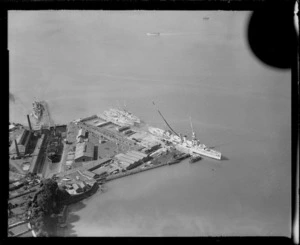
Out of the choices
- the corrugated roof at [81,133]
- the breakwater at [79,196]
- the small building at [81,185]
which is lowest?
the breakwater at [79,196]

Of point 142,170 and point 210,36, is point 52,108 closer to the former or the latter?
point 142,170

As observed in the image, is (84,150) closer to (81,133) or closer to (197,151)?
(81,133)

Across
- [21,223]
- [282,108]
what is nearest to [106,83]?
[21,223]

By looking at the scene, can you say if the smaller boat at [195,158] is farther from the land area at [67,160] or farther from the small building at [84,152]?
the small building at [84,152]

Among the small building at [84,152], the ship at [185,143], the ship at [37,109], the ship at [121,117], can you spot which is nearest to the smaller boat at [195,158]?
the ship at [185,143]

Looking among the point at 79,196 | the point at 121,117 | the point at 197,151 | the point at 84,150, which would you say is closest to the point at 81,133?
the point at 84,150

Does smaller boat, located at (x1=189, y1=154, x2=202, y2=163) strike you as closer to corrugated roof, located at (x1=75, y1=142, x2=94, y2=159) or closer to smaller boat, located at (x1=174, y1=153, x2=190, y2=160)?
smaller boat, located at (x1=174, y1=153, x2=190, y2=160)
